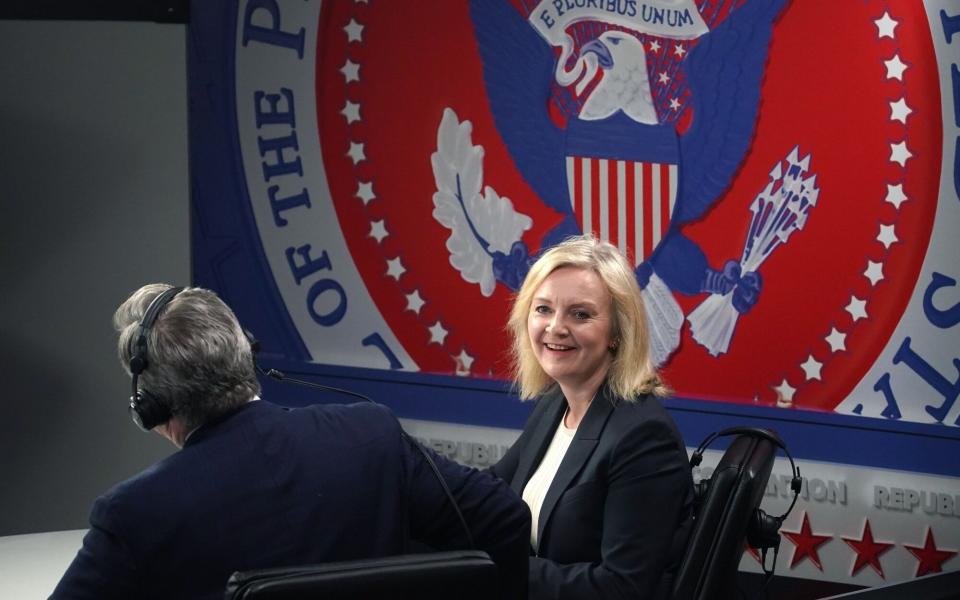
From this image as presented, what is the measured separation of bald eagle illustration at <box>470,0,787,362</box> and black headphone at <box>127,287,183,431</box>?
237 cm

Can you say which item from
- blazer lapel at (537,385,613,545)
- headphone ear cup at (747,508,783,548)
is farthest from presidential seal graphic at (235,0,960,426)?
blazer lapel at (537,385,613,545)

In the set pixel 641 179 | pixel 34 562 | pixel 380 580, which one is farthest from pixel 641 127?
pixel 380 580

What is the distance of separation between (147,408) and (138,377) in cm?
5

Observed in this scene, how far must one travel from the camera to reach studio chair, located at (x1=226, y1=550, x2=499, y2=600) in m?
1.62

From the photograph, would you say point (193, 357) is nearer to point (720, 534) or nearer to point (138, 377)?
point (138, 377)

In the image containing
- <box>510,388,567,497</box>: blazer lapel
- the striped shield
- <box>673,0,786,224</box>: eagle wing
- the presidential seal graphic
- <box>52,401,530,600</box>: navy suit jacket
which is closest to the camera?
<box>52,401,530,600</box>: navy suit jacket

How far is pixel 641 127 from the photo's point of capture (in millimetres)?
4012

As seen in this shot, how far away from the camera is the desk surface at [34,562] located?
2.70 metres

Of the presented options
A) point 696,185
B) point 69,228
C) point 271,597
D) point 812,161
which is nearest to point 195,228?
point 69,228

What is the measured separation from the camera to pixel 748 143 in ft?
12.6

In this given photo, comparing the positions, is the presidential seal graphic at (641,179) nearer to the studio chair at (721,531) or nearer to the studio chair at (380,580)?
the studio chair at (721,531)

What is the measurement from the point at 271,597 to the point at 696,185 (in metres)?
2.63

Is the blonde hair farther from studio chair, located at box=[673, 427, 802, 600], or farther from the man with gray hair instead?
the man with gray hair

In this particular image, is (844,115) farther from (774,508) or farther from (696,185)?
(774,508)
